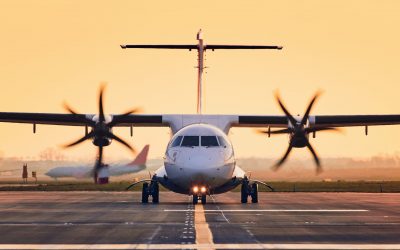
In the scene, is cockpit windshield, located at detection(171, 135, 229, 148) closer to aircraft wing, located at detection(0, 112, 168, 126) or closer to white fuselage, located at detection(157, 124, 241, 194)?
white fuselage, located at detection(157, 124, 241, 194)

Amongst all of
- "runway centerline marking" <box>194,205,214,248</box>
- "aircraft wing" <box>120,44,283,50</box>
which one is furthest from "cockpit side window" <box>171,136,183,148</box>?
"aircraft wing" <box>120,44,283,50</box>

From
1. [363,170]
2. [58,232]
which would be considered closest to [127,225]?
[58,232]

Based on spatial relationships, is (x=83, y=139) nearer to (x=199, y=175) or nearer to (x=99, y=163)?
(x=99, y=163)

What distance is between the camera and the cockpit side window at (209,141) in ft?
118

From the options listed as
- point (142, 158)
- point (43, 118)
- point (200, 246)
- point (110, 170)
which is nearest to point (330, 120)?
point (43, 118)

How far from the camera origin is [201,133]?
119 feet

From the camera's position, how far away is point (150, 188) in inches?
1572

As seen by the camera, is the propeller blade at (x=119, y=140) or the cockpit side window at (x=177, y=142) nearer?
the cockpit side window at (x=177, y=142)

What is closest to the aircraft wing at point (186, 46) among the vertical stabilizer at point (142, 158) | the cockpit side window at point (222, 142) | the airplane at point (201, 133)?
the airplane at point (201, 133)

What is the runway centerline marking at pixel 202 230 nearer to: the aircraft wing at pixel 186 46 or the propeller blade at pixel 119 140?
the propeller blade at pixel 119 140

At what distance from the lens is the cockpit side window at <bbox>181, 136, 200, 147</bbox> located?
35828 mm

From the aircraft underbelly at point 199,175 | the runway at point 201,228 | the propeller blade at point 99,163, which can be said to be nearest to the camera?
the runway at point 201,228

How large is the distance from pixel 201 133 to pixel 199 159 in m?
1.82

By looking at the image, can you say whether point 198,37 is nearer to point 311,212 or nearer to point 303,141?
point 303,141
